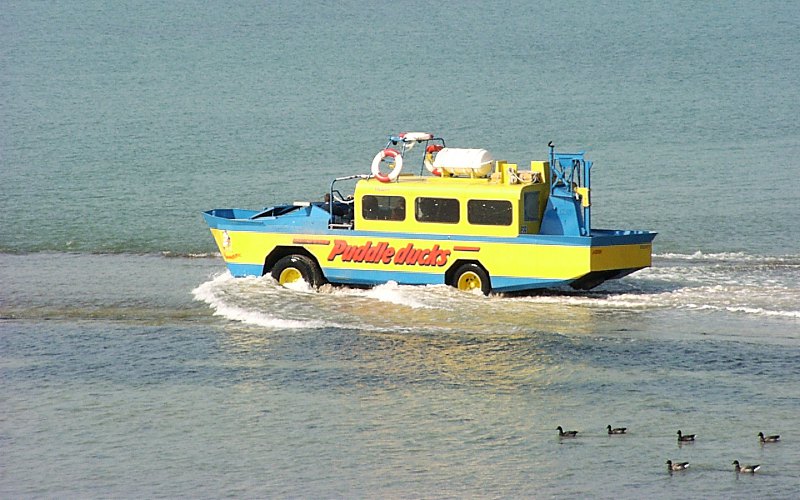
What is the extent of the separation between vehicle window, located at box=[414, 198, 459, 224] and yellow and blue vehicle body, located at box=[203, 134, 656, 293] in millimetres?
20

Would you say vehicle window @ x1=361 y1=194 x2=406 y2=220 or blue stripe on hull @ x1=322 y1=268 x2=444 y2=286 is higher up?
vehicle window @ x1=361 y1=194 x2=406 y2=220

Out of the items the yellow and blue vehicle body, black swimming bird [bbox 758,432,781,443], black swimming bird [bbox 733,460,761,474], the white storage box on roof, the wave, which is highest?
the white storage box on roof

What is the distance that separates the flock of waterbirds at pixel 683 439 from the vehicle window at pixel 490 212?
8853 mm

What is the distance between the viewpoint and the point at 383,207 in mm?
31203

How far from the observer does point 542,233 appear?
101 ft

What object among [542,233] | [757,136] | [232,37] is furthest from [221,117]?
[542,233]

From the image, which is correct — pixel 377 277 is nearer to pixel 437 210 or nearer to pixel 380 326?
pixel 437 210

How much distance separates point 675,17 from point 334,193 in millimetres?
78838

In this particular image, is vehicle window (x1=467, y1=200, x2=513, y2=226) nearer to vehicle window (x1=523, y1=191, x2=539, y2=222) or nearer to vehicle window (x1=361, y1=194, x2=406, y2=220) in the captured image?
vehicle window (x1=523, y1=191, x2=539, y2=222)

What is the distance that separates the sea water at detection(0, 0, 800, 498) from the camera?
20.7 metres

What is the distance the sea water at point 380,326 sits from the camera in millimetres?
20688

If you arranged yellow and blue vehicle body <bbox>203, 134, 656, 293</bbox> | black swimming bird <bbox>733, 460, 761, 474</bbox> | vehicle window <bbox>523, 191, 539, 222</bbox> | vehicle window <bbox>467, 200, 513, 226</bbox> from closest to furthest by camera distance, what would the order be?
black swimming bird <bbox>733, 460, 761, 474</bbox>, yellow and blue vehicle body <bbox>203, 134, 656, 293</bbox>, vehicle window <bbox>467, 200, 513, 226</bbox>, vehicle window <bbox>523, 191, 539, 222</bbox>

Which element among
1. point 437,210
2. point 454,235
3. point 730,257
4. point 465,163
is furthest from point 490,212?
point 730,257

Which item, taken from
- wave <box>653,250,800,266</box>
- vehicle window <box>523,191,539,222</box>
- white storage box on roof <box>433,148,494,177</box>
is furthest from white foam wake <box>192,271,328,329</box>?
wave <box>653,250,800,266</box>
